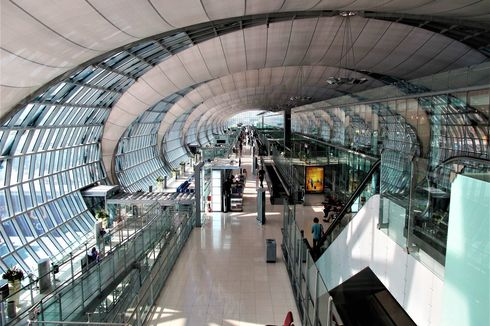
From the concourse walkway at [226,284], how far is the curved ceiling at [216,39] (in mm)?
7816

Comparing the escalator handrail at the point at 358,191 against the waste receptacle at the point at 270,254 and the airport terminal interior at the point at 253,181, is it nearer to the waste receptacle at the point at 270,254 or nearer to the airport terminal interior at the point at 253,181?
the airport terminal interior at the point at 253,181

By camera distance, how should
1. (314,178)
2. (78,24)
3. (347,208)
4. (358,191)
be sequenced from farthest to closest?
(314,178), (78,24), (347,208), (358,191)

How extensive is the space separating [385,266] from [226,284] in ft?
18.9

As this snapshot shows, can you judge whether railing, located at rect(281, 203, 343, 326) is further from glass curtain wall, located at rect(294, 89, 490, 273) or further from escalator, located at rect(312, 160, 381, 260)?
glass curtain wall, located at rect(294, 89, 490, 273)

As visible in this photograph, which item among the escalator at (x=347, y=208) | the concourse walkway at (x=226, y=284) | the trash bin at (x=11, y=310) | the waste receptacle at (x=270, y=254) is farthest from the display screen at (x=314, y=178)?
the trash bin at (x=11, y=310)

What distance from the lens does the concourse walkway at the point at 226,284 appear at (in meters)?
9.12

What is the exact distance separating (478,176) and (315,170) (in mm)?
15994

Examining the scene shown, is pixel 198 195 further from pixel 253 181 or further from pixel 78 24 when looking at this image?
pixel 253 181

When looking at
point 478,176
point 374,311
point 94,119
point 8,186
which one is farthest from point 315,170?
point 94,119

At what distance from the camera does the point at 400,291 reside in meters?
5.77

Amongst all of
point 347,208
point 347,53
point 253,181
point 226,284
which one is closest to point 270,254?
point 226,284

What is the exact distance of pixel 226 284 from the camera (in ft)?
36.4

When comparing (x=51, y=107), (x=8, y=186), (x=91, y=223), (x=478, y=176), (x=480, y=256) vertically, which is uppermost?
(x=51, y=107)

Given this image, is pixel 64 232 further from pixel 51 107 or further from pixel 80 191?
pixel 51 107
